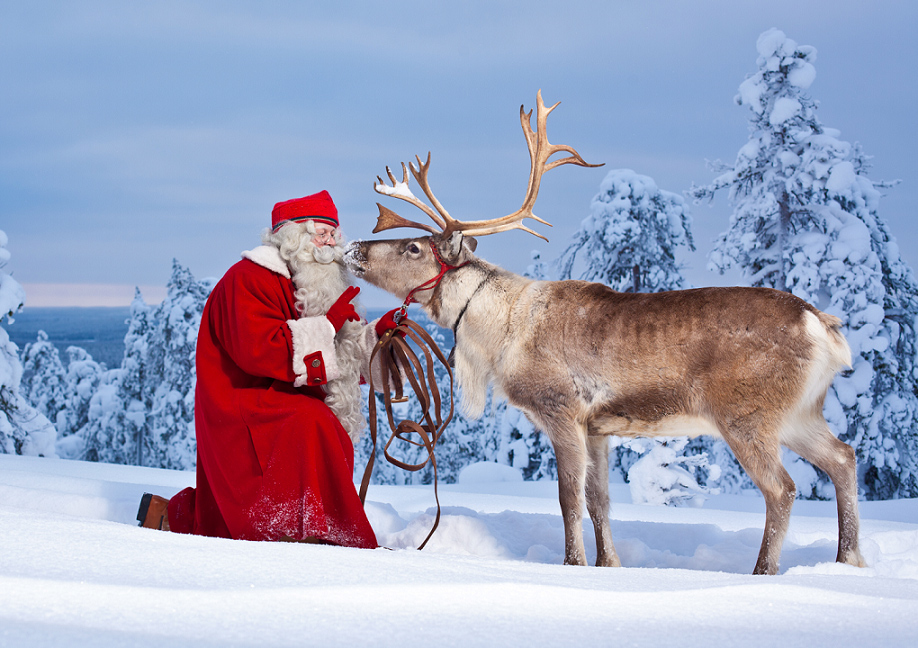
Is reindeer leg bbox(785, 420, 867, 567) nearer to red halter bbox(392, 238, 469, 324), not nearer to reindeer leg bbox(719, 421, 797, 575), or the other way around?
reindeer leg bbox(719, 421, 797, 575)

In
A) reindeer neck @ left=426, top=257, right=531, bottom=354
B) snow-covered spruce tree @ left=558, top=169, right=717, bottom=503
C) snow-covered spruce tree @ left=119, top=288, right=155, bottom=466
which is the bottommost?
snow-covered spruce tree @ left=119, top=288, right=155, bottom=466

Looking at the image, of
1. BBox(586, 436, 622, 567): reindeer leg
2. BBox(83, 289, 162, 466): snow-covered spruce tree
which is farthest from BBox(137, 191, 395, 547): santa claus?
BBox(83, 289, 162, 466): snow-covered spruce tree

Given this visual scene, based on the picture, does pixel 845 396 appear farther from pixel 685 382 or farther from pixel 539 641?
pixel 539 641

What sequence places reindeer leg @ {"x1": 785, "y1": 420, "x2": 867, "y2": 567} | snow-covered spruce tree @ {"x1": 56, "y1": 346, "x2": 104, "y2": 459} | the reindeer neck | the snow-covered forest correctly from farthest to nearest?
1. snow-covered spruce tree @ {"x1": 56, "y1": 346, "x2": 104, "y2": 459}
2. the snow-covered forest
3. the reindeer neck
4. reindeer leg @ {"x1": 785, "y1": 420, "x2": 867, "y2": 567}

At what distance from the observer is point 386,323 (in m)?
4.58

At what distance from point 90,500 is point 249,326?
7.79 feet

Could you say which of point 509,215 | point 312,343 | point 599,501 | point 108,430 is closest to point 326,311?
point 312,343

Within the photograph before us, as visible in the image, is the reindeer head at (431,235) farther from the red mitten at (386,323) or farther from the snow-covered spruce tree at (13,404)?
the snow-covered spruce tree at (13,404)

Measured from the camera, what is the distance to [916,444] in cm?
1362

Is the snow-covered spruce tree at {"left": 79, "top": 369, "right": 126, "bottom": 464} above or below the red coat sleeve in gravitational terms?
below

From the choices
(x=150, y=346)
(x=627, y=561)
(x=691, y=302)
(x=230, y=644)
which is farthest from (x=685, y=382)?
(x=150, y=346)

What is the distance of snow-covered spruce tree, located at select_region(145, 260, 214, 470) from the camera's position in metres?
19.0

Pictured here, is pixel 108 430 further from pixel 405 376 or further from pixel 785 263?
pixel 405 376

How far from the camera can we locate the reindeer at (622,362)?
4.33 m
